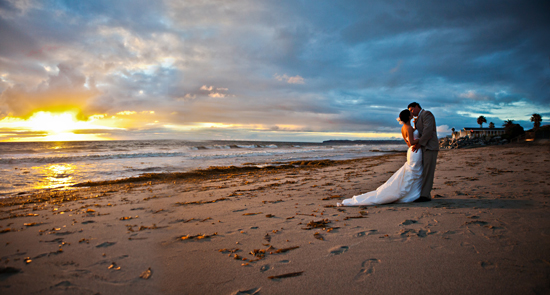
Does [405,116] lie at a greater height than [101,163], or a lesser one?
greater

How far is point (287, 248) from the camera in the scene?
307 centimetres

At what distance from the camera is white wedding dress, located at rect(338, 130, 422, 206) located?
504cm

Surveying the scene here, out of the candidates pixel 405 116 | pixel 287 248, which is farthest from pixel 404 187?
pixel 287 248

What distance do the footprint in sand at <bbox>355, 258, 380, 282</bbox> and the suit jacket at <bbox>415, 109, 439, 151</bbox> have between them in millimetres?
3447

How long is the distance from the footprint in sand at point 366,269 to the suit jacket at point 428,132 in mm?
3447

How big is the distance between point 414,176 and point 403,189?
14.6 inches

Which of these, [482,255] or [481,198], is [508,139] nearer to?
[481,198]

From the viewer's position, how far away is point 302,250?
9.86ft

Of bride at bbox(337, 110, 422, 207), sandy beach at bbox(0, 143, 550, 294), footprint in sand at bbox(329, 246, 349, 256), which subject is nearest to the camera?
sandy beach at bbox(0, 143, 550, 294)

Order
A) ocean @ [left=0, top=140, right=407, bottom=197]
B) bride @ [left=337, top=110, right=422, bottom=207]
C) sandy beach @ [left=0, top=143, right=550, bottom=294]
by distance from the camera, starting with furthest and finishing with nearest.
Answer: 1. ocean @ [left=0, top=140, right=407, bottom=197]
2. bride @ [left=337, top=110, right=422, bottom=207]
3. sandy beach @ [left=0, top=143, right=550, bottom=294]

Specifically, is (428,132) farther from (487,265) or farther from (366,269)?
(366,269)

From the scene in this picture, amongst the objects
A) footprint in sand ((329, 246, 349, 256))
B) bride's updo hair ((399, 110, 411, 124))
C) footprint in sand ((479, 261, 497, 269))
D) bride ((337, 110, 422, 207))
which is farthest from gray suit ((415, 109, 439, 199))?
footprint in sand ((329, 246, 349, 256))

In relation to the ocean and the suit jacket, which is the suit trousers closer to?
the suit jacket

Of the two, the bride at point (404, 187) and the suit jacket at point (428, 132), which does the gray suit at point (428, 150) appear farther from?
the bride at point (404, 187)
